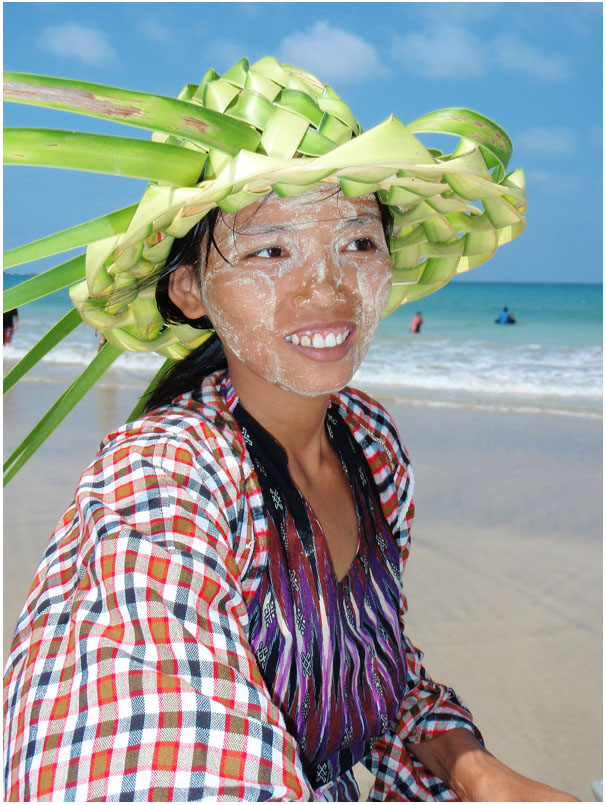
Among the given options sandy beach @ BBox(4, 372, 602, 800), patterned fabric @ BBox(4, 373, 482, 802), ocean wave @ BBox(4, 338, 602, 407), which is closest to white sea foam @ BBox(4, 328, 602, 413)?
ocean wave @ BBox(4, 338, 602, 407)

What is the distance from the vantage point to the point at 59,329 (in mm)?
1129

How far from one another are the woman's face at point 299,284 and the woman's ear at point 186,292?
0.14ft

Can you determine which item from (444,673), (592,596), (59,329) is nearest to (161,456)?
(59,329)

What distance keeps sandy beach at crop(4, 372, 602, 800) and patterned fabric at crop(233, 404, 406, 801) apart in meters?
1.25

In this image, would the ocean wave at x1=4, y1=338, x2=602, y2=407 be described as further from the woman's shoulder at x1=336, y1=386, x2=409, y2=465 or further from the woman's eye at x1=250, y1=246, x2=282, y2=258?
the woman's eye at x1=250, y1=246, x2=282, y2=258

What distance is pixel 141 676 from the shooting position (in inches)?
28.3

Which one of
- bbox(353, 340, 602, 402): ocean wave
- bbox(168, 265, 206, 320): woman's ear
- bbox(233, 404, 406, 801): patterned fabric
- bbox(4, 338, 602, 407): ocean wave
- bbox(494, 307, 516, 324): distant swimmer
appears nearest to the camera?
bbox(233, 404, 406, 801): patterned fabric

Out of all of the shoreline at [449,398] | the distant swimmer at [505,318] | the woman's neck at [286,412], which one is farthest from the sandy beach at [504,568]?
the distant swimmer at [505,318]

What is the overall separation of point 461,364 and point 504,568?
6.63 meters

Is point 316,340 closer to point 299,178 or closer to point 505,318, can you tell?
point 299,178

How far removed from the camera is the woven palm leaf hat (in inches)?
31.1

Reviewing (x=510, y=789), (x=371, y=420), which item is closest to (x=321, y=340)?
(x=371, y=420)

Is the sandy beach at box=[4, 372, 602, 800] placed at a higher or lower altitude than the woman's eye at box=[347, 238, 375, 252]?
lower

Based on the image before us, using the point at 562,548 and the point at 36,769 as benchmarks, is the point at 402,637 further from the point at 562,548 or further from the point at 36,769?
the point at 562,548
